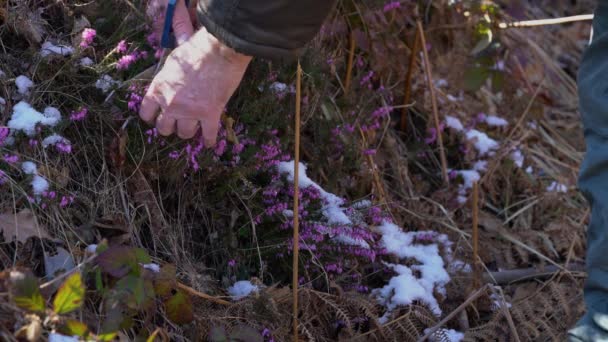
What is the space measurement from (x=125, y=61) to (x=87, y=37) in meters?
0.16

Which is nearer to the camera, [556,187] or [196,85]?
[196,85]

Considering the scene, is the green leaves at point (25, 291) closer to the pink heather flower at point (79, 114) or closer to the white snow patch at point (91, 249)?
the white snow patch at point (91, 249)

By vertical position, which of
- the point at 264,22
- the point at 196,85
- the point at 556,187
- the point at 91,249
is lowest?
the point at 556,187

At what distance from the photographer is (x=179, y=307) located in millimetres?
2139

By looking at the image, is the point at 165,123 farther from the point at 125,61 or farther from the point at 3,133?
the point at 3,133

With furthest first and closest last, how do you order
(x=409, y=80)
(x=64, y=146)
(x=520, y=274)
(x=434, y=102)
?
(x=409, y=80) → (x=434, y=102) → (x=520, y=274) → (x=64, y=146)

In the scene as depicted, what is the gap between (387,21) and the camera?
349cm

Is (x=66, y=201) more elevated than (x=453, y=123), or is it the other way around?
(x=66, y=201)

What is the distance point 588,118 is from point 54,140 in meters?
1.61

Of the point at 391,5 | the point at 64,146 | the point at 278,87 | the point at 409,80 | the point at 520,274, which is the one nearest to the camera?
the point at 64,146

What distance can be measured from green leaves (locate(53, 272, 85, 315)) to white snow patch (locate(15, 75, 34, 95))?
Answer: 939mm

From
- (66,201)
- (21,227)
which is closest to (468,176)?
(66,201)

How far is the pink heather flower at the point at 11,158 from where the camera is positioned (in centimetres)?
226

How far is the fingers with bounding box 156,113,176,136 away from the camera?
220 cm
